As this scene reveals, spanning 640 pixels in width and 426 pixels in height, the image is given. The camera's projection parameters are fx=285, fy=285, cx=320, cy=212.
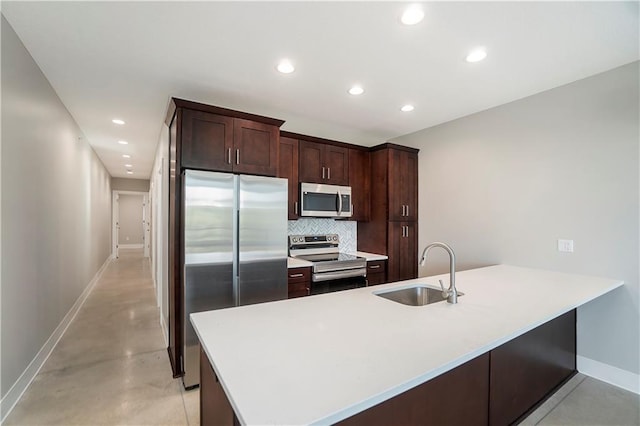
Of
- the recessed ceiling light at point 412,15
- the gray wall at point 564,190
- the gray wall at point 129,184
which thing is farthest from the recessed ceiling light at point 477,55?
the gray wall at point 129,184

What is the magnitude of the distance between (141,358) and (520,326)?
320 centimetres

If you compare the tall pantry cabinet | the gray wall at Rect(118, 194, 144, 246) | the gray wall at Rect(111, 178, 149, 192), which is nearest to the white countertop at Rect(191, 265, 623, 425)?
the tall pantry cabinet

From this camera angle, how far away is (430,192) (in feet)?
12.9

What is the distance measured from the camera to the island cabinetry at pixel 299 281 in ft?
10.1

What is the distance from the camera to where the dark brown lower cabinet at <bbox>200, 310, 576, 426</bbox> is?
1106 mm

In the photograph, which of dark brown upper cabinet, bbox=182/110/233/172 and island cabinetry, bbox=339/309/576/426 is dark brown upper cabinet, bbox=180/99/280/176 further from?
island cabinetry, bbox=339/309/576/426

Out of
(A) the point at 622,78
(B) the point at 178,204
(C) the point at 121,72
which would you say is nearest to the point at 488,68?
(A) the point at 622,78

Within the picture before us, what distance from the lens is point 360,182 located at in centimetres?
414

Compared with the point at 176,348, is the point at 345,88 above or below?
above

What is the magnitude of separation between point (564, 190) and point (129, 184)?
1069 centimetres

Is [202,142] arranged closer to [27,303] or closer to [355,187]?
[27,303]

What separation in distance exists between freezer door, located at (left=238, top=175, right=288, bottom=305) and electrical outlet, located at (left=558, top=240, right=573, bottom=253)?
2.60 m

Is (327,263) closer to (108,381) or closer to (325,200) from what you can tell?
(325,200)

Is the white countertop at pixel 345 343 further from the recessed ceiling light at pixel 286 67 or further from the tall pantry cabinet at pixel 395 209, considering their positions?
the tall pantry cabinet at pixel 395 209
